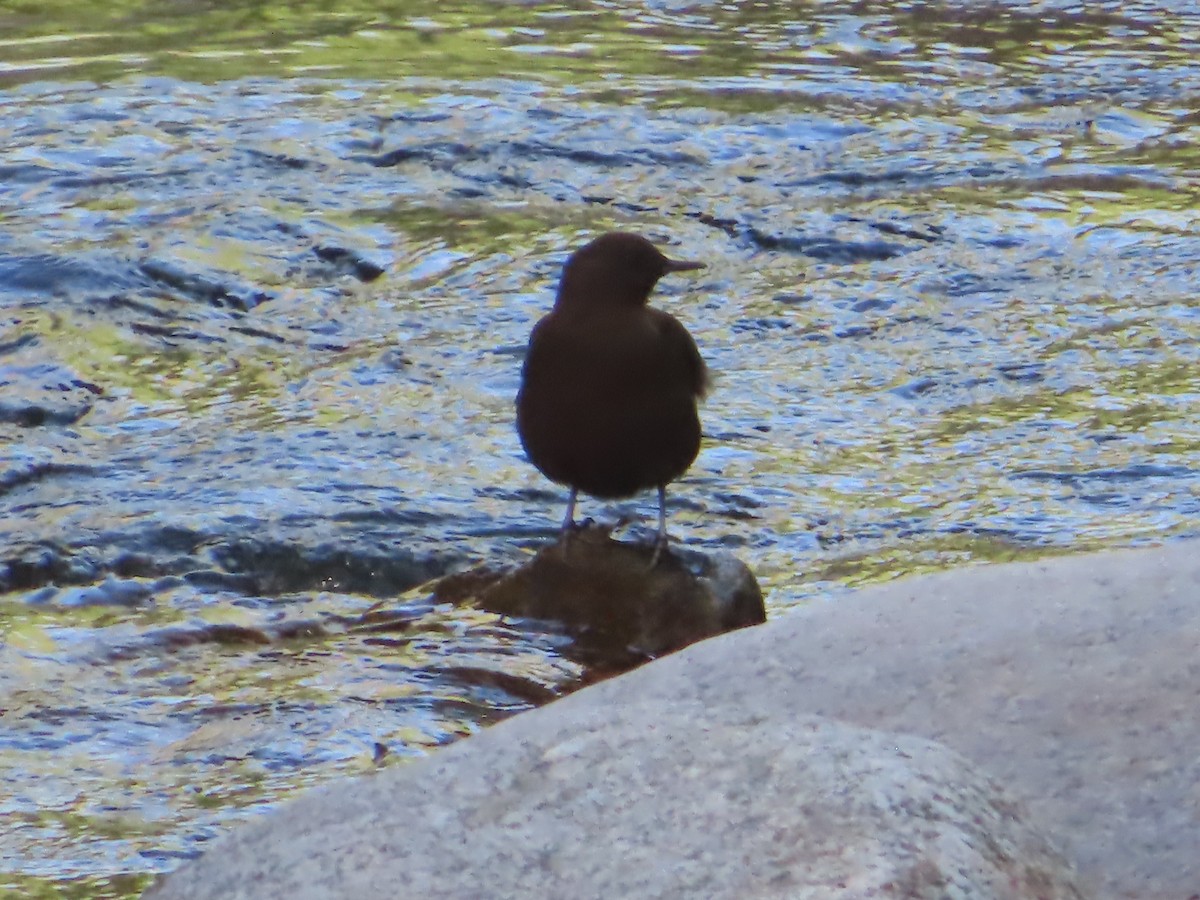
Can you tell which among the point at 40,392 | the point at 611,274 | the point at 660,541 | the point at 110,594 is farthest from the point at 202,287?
the point at 660,541

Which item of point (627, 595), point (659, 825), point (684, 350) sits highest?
point (659, 825)

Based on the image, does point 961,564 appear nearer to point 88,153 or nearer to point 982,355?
point 982,355

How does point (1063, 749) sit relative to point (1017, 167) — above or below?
above

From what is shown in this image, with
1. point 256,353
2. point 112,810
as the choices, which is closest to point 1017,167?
point 256,353

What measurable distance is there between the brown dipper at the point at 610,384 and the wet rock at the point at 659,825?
2.38 metres

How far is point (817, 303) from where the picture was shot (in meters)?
8.97

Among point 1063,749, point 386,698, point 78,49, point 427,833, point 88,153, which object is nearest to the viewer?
point 427,833

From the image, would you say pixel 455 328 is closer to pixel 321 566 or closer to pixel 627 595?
pixel 321 566

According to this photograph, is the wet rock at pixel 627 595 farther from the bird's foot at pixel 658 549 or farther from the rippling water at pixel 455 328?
the rippling water at pixel 455 328

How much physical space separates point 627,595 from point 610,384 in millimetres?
585

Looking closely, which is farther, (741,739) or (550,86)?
(550,86)

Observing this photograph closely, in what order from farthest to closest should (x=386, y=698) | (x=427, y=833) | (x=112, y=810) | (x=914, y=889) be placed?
1. (x=386, y=698)
2. (x=112, y=810)
3. (x=427, y=833)
4. (x=914, y=889)

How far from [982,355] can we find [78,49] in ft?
20.6

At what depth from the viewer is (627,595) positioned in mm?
5914
